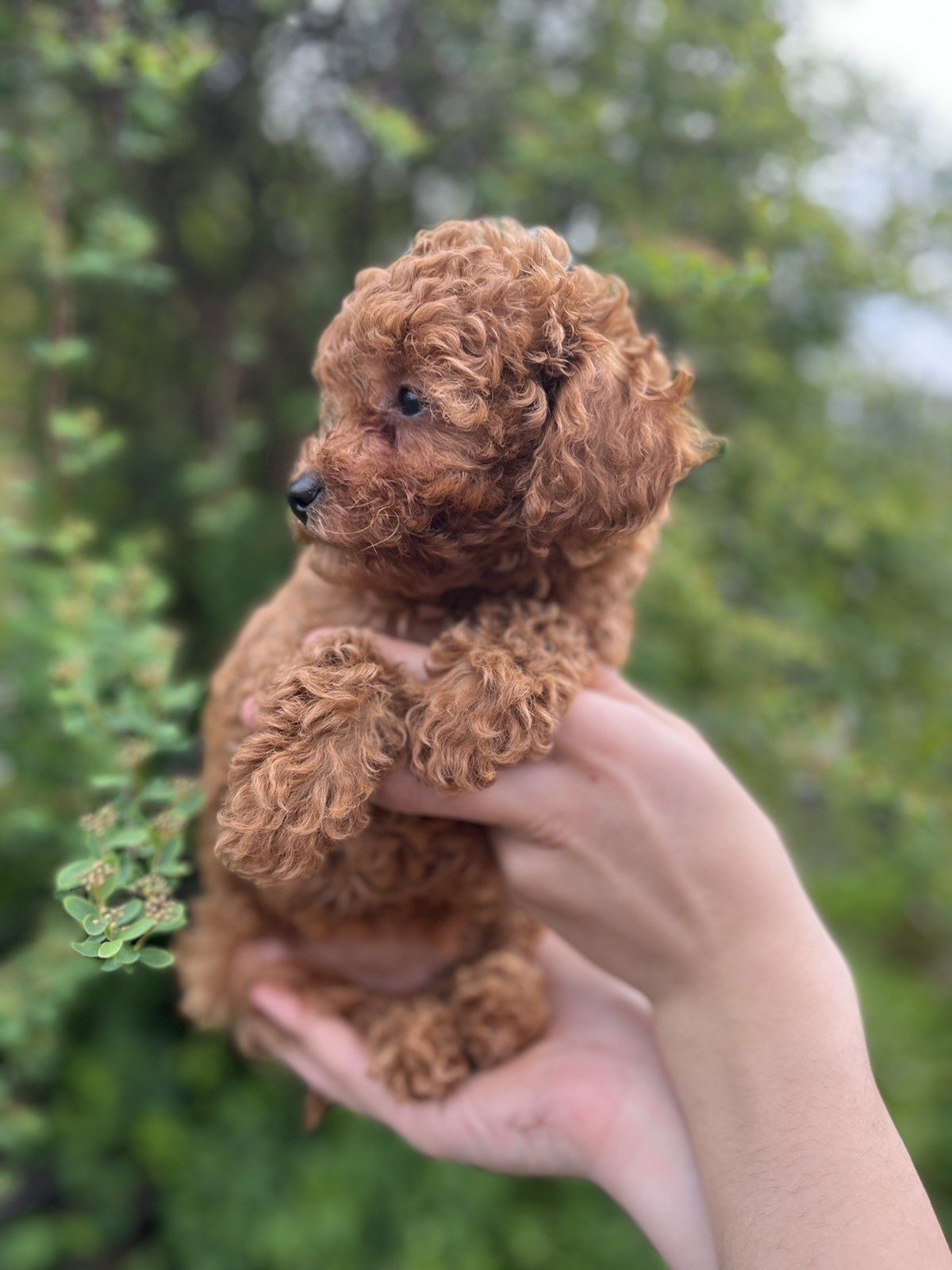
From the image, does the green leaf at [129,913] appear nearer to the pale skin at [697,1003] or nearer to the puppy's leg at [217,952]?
the pale skin at [697,1003]

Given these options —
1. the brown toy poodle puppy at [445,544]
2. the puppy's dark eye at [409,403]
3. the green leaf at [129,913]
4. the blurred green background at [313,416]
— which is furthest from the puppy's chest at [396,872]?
the blurred green background at [313,416]

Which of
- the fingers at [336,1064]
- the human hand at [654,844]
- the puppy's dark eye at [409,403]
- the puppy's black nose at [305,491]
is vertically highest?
the puppy's dark eye at [409,403]

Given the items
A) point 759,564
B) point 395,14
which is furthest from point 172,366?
point 759,564

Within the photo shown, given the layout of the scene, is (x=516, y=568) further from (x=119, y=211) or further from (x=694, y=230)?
(x=694, y=230)

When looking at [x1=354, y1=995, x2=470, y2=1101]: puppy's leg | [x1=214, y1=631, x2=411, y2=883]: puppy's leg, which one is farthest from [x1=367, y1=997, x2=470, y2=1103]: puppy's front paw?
[x1=214, y1=631, x2=411, y2=883]: puppy's leg

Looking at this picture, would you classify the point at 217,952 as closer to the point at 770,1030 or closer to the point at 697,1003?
the point at 697,1003
